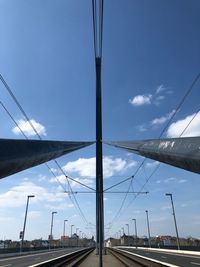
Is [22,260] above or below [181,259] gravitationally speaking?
above

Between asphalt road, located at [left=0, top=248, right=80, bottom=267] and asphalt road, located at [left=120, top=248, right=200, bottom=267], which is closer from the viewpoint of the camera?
asphalt road, located at [left=120, top=248, right=200, bottom=267]

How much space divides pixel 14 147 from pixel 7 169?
450 mm

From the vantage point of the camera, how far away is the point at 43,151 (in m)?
8.37

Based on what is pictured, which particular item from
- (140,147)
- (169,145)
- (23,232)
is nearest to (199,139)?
(169,145)

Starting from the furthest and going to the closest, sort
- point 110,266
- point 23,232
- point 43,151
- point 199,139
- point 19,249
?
1. point 19,249
2. point 23,232
3. point 110,266
4. point 43,151
5. point 199,139

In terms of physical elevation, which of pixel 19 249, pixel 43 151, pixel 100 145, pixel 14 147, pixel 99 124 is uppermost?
pixel 99 124

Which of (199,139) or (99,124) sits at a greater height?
(99,124)

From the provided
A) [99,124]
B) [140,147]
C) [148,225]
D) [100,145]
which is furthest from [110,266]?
[148,225]

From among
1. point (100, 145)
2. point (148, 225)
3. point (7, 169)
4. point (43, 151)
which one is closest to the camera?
point (7, 169)

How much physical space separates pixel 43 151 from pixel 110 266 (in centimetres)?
2664

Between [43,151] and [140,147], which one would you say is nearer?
[43,151]

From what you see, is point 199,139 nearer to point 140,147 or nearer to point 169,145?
point 169,145

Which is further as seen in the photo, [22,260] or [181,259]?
[22,260]

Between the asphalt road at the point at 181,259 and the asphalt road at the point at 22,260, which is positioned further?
the asphalt road at the point at 22,260
